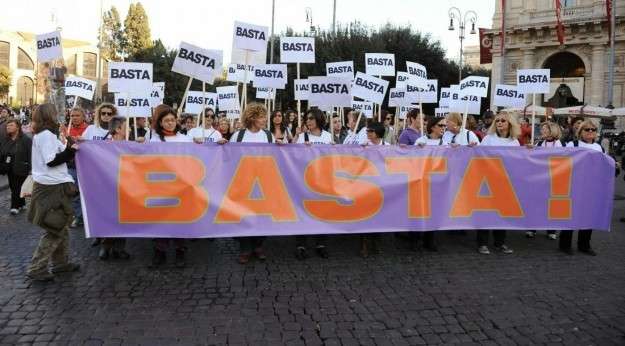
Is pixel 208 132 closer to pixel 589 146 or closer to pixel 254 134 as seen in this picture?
pixel 254 134

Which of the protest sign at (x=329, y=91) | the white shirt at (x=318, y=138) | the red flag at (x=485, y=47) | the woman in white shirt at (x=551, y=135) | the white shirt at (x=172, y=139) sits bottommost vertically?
the white shirt at (x=172, y=139)

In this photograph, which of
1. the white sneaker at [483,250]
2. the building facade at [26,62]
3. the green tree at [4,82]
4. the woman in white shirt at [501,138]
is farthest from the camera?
the building facade at [26,62]

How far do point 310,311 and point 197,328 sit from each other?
0.97 metres

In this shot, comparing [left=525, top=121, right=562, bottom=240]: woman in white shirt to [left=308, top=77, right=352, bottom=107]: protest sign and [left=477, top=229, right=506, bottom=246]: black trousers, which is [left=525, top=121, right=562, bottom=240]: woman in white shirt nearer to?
[left=477, top=229, right=506, bottom=246]: black trousers

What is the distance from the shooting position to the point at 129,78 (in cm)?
734

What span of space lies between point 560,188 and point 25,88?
351 feet

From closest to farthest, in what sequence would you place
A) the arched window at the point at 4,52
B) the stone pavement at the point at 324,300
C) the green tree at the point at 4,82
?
the stone pavement at the point at 324,300 < the green tree at the point at 4,82 < the arched window at the point at 4,52

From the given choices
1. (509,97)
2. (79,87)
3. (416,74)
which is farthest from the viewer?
(79,87)

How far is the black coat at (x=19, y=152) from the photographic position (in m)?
9.62

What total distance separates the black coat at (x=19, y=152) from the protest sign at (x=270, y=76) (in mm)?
4360

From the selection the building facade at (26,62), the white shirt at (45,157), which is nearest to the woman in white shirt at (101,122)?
the white shirt at (45,157)

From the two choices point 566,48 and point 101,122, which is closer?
point 101,122

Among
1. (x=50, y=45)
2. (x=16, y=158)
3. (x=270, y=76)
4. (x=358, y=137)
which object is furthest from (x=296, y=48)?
(x=16, y=158)

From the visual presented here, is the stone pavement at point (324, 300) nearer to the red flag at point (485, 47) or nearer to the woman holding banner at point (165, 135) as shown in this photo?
the woman holding banner at point (165, 135)
